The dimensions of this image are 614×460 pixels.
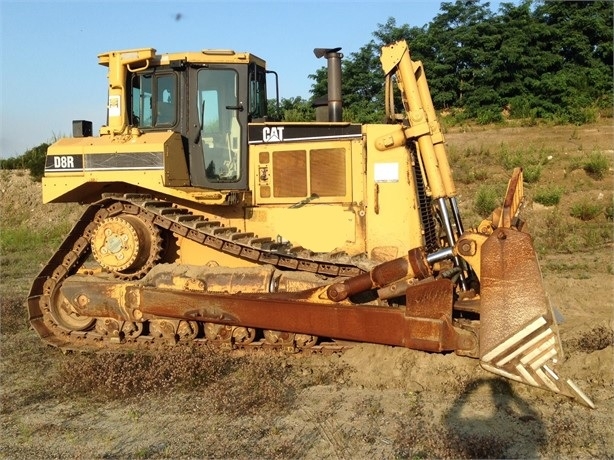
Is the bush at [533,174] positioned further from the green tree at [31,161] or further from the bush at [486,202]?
the green tree at [31,161]

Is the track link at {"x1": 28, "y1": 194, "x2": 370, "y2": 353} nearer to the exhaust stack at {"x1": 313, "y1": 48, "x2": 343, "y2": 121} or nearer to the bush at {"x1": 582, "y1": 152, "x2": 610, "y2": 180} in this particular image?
the exhaust stack at {"x1": 313, "y1": 48, "x2": 343, "y2": 121}

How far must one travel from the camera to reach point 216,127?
7.53 metres

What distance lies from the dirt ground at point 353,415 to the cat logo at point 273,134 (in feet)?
8.33

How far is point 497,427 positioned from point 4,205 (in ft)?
76.3

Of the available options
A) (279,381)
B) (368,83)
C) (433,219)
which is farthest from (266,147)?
(368,83)

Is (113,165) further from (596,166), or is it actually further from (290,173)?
(596,166)

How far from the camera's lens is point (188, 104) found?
24.7 feet

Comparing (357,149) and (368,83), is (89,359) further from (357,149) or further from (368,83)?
(368,83)

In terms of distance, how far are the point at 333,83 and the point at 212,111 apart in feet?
5.01

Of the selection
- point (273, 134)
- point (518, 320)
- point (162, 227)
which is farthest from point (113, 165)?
point (518, 320)

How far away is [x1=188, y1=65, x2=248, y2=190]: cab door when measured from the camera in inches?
295

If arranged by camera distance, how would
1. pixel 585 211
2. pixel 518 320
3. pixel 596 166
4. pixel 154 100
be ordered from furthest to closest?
pixel 596 166 < pixel 585 211 < pixel 154 100 < pixel 518 320

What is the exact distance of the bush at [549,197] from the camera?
1658 centimetres

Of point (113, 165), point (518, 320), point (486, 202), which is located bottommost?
point (518, 320)
